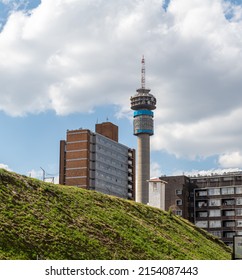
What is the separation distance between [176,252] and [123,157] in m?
153

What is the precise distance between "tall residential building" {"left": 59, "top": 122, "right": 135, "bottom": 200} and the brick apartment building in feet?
139

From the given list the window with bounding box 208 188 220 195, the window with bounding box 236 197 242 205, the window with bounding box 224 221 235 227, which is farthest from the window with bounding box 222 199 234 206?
the window with bounding box 224 221 235 227

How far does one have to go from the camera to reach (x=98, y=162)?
6831 inches

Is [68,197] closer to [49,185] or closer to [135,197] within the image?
[49,185]

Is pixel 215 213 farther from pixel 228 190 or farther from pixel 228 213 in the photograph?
pixel 228 190

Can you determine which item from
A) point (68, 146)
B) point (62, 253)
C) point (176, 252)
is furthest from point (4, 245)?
point (68, 146)

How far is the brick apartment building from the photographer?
12812 cm

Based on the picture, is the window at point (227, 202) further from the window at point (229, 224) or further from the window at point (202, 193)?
the window at point (202, 193)

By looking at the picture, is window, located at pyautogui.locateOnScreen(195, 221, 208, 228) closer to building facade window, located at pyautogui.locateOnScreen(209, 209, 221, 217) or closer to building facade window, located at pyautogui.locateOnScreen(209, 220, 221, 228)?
building facade window, located at pyautogui.locateOnScreen(209, 220, 221, 228)

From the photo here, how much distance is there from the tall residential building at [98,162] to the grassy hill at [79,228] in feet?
408

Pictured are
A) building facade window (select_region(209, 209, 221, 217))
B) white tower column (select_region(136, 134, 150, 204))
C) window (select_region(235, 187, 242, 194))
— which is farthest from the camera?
white tower column (select_region(136, 134, 150, 204))

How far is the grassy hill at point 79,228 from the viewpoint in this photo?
27750mm

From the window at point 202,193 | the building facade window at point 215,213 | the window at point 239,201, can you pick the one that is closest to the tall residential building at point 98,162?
the window at point 202,193
